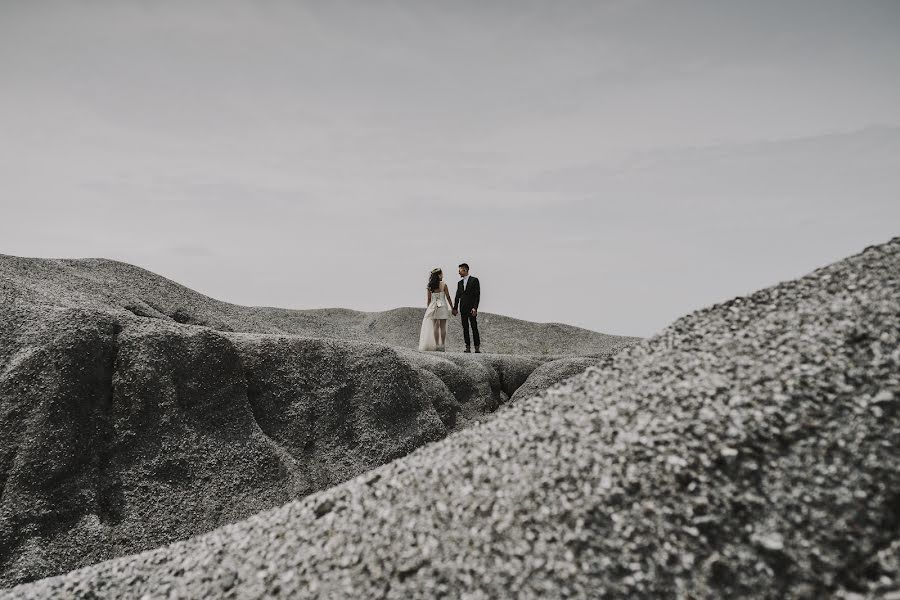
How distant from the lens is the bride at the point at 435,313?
9000 millimetres

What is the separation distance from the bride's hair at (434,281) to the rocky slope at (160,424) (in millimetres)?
3857

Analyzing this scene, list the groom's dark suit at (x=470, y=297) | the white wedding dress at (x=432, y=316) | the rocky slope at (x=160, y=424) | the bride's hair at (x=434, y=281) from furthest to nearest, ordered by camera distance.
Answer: the groom's dark suit at (x=470, y=297), the bride's hair at (x=434, y=281), the white wedding dress at (x=432, y=316), the rocky slope at (x=160, y=424)

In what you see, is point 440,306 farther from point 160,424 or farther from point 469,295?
point 160,424

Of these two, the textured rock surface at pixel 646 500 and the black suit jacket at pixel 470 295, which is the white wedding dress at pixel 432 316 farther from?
the textured rock surface at pixel 646 500

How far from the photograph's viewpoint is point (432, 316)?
8.98m

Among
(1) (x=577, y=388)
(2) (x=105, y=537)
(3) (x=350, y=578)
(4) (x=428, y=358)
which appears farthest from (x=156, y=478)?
(4) (x=428, y=358)

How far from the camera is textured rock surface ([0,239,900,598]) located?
196 centimetres

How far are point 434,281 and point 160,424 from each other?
540cm

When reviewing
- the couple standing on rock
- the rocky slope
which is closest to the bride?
the couple standing on rock

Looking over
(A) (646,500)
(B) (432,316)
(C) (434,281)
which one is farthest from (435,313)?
(A) (646,500)

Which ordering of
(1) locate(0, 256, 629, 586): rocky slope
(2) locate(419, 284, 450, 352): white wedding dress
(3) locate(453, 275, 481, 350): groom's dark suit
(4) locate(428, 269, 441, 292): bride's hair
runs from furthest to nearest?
1. (3) locate(453, 275, 481, 350): groom's dark suit
2. (4) locate(428, 269, 441, 292): bride's hair
3. (2) locate(419, 284, 450, 352): white wedding dress
4. (1) locate(0, 256, 629, 586): rocky slope

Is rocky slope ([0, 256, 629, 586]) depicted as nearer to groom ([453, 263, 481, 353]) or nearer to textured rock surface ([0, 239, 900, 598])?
textured rock surface ([0, 239, 900, 598])

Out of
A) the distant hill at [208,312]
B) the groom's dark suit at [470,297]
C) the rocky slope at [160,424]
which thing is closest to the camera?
the rocky slope at [160,424]

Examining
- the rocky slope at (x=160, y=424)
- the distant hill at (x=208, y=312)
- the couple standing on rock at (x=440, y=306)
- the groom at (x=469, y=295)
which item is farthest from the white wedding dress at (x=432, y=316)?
the rocky slope at (x=160, y=424)
